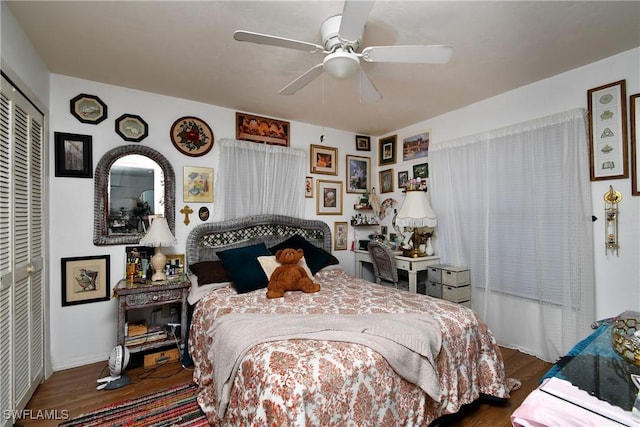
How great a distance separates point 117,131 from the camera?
2.83 m

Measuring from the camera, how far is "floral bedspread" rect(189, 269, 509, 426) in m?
1.26

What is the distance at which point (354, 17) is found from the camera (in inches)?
52.7

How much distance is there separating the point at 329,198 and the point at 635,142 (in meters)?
2.94

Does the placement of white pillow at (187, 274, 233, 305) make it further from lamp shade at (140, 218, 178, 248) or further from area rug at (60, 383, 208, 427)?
area rug at (60, 383, 208, 427)

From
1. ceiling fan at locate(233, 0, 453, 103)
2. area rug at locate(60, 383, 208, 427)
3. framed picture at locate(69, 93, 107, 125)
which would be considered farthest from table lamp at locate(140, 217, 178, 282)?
ceiling fan at locate(233, 0, 453, 103)

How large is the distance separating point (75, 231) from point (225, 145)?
1.60m

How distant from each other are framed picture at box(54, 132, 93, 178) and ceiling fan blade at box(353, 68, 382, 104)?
2.48m

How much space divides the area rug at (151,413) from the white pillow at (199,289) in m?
0.72

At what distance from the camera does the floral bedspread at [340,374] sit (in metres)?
1.26

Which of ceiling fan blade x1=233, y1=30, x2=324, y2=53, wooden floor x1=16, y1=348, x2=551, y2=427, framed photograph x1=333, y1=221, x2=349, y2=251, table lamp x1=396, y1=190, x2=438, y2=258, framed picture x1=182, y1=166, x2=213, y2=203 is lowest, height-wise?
wooden floor x1=16, y1=348, x2=551, y2=427

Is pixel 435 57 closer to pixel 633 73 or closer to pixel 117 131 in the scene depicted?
pixel 633 73

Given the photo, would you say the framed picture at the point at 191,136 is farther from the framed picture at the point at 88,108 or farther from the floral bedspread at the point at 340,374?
the floral bedspread at the point at 340,374

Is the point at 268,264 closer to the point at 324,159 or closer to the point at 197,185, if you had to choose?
the point at 197,185

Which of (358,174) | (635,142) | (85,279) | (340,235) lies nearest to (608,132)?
(635,142)
